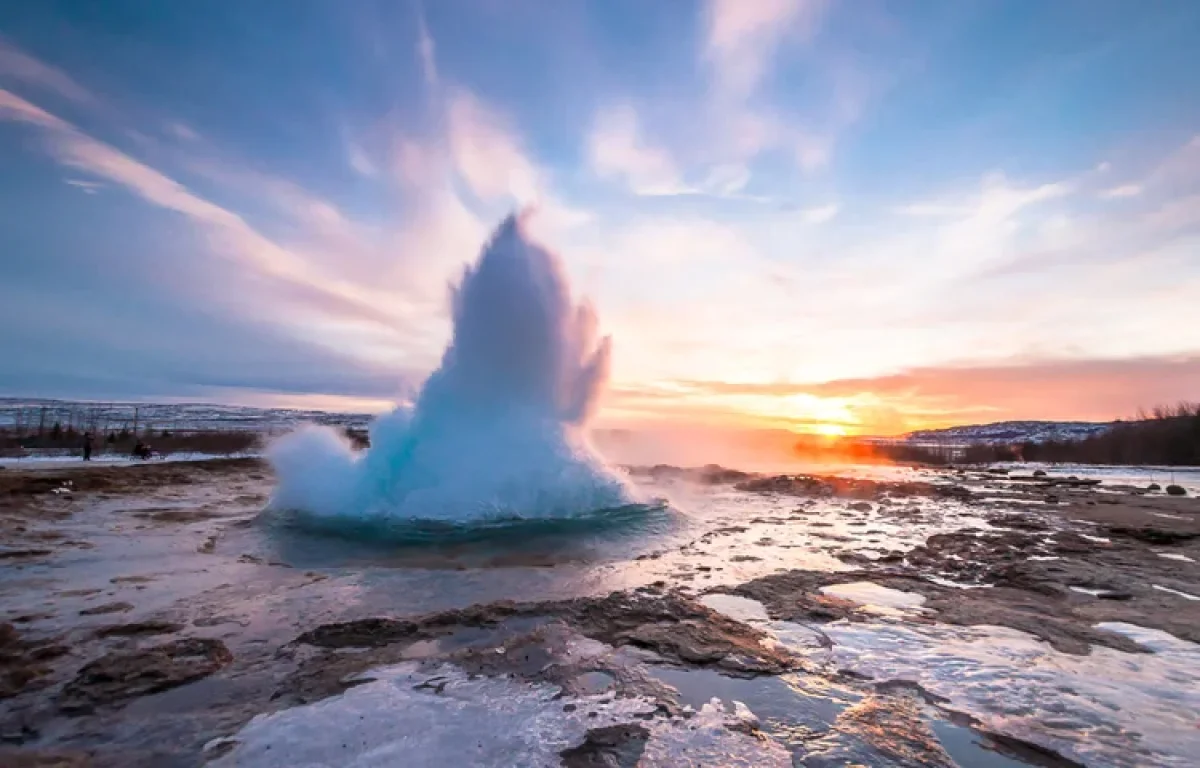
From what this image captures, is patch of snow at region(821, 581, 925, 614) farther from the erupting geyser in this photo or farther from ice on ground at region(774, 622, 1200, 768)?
the erupting geyser

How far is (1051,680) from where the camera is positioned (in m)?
4.70

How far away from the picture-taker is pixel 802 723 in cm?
394

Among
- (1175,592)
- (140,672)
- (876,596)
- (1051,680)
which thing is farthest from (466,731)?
(1175,592)

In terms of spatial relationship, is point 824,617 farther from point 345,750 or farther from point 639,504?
point 639,504

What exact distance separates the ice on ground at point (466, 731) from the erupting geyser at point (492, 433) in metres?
8.38

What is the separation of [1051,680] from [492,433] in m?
11.6

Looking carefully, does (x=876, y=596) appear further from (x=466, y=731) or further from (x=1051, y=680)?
(x=466, y=731)

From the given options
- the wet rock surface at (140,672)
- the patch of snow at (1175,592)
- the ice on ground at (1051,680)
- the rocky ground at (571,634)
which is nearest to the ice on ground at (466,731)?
the rocky ground at (571,634)

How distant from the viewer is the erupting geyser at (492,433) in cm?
1309

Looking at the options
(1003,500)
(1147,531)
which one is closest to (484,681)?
(1147,531)

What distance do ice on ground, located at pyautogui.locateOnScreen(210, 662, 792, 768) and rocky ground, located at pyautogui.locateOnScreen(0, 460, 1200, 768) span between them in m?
0.03

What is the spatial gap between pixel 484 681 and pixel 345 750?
1279mm

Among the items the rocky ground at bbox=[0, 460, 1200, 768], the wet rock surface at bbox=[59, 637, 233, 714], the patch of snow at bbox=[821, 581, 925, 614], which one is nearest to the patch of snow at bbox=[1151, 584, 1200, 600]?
the rocky ground at bbox=[0, 460, 1200, 768]

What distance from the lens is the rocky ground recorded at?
12.1ft
